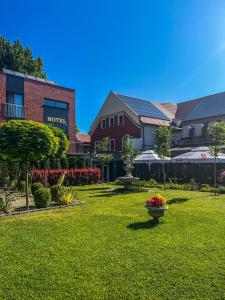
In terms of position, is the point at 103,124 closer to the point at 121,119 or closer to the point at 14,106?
the point at 121,119

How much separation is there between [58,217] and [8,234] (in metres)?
2.07

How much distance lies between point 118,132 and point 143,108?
4378 millimetres

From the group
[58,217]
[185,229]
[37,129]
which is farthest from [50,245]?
[37,129]

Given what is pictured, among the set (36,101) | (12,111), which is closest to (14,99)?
(12,111)

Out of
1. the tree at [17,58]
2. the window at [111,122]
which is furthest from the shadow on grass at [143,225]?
the tree at [17,58]

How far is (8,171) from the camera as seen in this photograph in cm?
1719

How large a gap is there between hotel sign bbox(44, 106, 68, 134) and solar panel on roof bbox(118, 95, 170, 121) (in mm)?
9270

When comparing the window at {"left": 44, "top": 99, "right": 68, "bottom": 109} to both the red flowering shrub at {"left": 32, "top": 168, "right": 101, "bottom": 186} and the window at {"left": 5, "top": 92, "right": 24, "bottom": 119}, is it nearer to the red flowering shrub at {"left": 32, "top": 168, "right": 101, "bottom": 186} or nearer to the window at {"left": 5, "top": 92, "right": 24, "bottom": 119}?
the window at {"left": 5, "top": 92, "right": 24, "bottom": 119}

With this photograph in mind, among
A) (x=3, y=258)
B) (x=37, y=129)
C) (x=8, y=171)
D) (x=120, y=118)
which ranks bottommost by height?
(x=3, y=258)

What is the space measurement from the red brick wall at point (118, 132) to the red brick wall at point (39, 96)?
26.1 feet

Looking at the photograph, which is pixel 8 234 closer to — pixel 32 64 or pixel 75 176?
pixel 75 176

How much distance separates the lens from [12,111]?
21.8 m

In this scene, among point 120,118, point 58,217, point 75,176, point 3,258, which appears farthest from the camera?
point 120,118

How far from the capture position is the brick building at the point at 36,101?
849 inches
